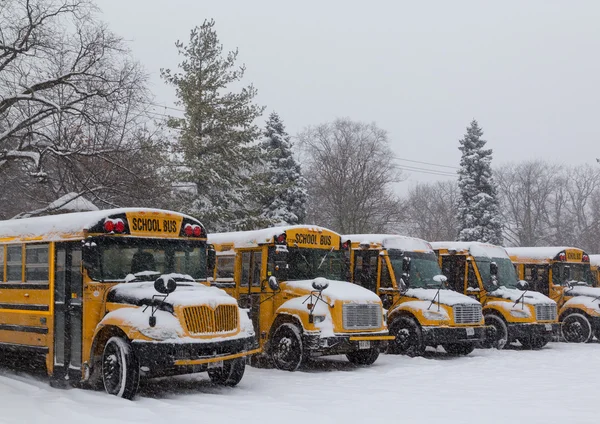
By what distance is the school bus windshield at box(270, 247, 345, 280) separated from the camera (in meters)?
13.3

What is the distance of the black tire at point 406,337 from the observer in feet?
47.7

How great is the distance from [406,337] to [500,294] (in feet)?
11.5

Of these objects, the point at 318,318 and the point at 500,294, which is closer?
the point at 318,318

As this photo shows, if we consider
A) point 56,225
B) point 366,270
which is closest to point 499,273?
point 366,270

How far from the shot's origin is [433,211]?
73.6 m

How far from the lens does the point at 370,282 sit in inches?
619

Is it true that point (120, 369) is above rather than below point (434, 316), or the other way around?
below

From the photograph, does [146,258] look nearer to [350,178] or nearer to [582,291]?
[582,291]

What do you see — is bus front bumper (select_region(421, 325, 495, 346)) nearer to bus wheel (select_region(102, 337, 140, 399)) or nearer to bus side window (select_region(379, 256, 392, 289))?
bus side window (select_region(379, 256, 392, 289))

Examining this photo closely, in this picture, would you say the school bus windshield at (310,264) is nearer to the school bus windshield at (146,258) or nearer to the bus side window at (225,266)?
the bus side window at (225,266)

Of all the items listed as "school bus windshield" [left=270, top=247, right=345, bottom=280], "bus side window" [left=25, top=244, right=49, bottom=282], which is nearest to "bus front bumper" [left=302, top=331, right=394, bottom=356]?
"school bus windshield" [left=270, top=247, right=345, bottom=280]

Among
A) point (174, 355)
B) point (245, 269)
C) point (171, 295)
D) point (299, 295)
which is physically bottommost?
point (174, 355)

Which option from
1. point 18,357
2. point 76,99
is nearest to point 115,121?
point 76,99

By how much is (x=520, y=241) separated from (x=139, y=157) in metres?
53.4
